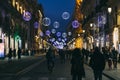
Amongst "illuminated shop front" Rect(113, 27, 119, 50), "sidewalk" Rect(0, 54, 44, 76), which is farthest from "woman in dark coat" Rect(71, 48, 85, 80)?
"illuminated shop front" Rect(113, 27, 119, 50)

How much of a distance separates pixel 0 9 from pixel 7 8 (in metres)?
7.60

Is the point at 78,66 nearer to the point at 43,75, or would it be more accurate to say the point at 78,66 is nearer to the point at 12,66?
the point at 43,75

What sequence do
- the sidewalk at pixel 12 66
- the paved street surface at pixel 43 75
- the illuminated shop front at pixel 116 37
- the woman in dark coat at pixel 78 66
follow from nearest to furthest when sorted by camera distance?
1. the woman in dark coat at pixel 78 66
2. the paved street surface at pixel 43 75
3. the sidewalk at pixel 12 66
4. the illuminated shop front at pixel 116 37

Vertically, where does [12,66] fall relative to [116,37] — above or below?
below

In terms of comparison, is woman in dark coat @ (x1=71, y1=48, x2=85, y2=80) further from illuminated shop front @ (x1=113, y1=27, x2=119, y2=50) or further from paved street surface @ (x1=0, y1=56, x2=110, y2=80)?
illuminated shop front @ (x1=113, y1=27, x2=119, y2=50)

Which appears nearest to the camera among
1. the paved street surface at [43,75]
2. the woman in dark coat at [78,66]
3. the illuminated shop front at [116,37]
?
the woman in dark coat at [78,66]

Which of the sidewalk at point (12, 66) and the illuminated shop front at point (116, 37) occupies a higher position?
the illuminated shop front at point (116, 37)

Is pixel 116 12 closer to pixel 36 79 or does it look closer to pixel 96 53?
pixel 36 79

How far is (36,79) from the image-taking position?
2936 centimetres

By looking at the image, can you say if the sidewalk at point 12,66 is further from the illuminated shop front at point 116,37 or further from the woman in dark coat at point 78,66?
the woman in dark coat at point 78,66

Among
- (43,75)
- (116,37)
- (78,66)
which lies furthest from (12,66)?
(78,66)

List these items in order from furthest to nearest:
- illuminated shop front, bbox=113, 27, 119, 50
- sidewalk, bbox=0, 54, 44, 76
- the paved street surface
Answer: illuminated shop front, bbox=113, 27, 119, 50 < sidewalk, bbox=0, 54, 44, 76 < the paved street surface

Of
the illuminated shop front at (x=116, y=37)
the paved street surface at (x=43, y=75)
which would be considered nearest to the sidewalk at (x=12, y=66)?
the paved street surface at (x=43, y=75)

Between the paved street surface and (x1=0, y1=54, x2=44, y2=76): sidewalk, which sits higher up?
(x1=0, y1=54, x2=44, y2=76): sidewalk
